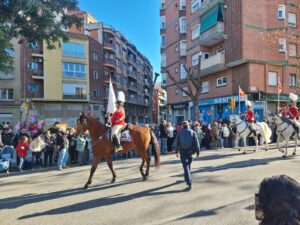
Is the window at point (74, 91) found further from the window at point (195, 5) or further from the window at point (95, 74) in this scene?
the window at point (195, 5)

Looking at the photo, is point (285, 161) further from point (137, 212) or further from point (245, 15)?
point (245, 15)

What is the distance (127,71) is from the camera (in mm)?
72500

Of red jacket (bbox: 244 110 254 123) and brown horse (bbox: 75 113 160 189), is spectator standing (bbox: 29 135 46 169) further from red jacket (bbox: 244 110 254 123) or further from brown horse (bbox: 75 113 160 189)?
red jacket (bbox: 244 110 254 123)

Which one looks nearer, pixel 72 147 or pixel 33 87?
pixel 72 147

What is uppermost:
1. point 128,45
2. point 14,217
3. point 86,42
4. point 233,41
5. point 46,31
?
point 128,45

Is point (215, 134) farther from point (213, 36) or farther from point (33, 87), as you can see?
point (33, 87)

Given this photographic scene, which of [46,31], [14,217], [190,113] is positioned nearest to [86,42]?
[190,113]

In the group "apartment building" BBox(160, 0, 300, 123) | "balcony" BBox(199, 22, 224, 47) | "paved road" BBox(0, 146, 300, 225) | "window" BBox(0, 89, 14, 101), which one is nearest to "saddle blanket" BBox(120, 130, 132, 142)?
"paved road" BBox(0, 146, 300, 225)

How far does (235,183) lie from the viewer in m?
8.87

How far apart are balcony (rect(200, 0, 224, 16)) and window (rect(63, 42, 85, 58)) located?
23.0 m

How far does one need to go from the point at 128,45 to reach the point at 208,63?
43.2m

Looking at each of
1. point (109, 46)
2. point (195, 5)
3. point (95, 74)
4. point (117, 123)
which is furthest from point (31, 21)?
point (109, 46)

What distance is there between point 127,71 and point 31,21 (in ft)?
192

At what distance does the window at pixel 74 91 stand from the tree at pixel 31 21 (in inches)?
1329
